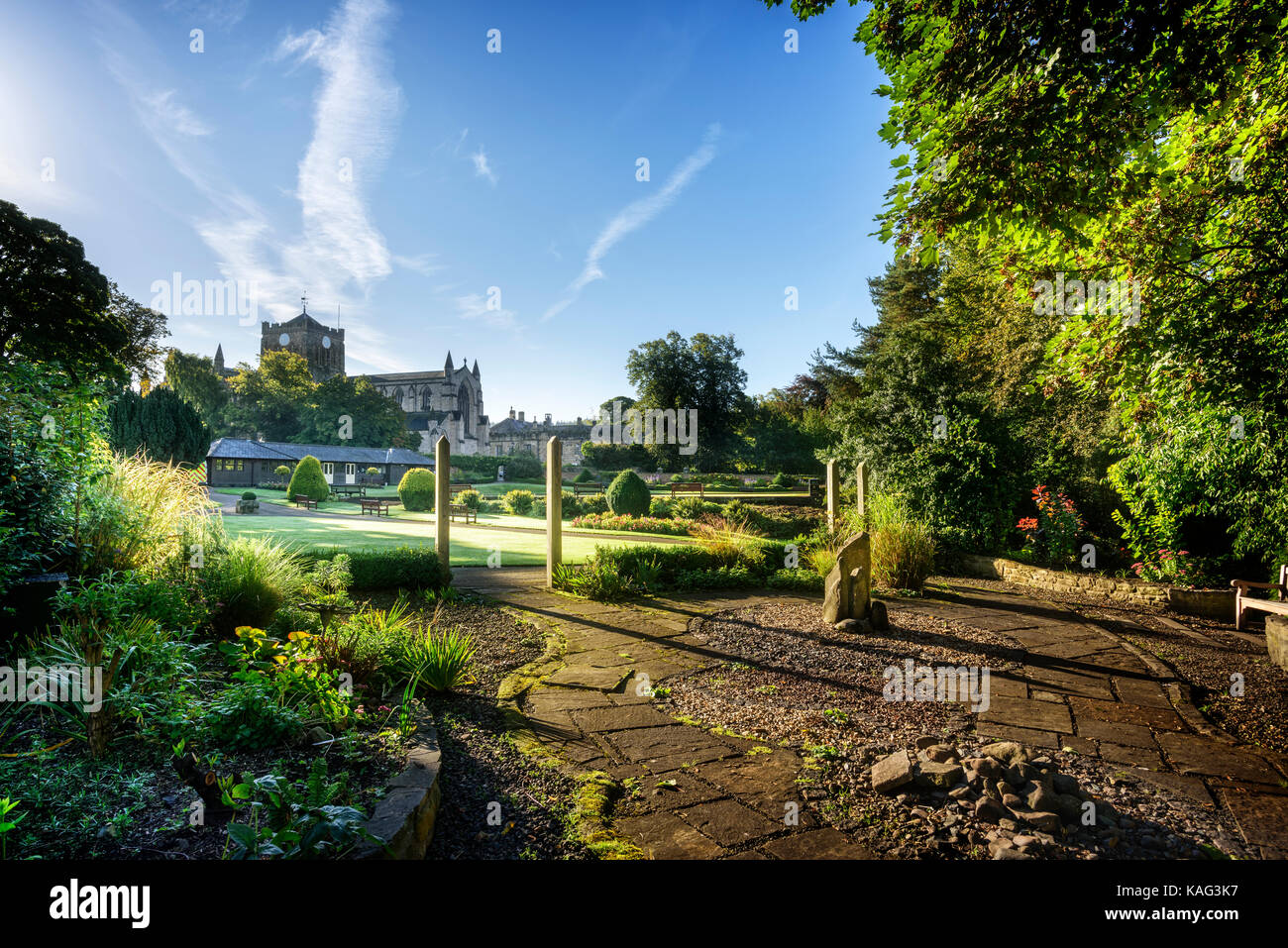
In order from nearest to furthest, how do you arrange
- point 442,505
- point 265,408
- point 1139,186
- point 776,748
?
1. point 776,748
2. point 1139,186
3. point 442,505
4. point 265,408

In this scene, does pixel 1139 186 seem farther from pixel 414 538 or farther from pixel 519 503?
pixel 519 503

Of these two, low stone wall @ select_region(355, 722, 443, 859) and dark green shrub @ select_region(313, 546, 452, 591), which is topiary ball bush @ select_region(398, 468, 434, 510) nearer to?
dark green shrub @ select_region(313, 546, 452, 591)

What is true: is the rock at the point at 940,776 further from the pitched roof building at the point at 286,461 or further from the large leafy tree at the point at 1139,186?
the pitched roof building at the point at 286,461

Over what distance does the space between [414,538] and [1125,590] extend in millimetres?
13056

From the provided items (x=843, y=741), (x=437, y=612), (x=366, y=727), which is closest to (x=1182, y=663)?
(x=843, y=741)

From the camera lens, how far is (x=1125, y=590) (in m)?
7.34

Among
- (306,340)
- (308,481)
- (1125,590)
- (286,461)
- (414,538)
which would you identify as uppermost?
(306,340)

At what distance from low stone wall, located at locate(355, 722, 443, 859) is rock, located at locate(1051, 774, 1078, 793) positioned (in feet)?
8.21

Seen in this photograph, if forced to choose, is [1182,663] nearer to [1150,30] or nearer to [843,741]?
[843,741]

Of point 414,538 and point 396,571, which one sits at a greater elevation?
point 396,571

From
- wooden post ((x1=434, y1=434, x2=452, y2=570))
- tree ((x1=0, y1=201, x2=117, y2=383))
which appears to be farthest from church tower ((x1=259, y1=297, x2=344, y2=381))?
wooden post ((x1=434, y1=434, x2=452, y2=570))

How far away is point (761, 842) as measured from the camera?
222cm

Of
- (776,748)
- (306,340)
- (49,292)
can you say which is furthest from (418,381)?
(776,748)

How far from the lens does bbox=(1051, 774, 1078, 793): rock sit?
2498 millimetres
